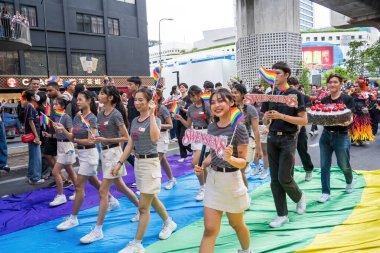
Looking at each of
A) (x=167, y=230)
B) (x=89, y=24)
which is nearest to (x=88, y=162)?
(x=167, y=230)

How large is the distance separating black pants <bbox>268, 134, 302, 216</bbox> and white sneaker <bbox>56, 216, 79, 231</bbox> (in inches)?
107

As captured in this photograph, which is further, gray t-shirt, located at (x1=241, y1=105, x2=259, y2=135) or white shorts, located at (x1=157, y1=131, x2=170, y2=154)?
white shorts, located at (x1=157, y1=131, x2=170, y2=154)

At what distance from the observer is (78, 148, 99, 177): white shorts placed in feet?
15.3

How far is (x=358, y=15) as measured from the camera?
16.3 meters

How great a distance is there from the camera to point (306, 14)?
190875 millimetres

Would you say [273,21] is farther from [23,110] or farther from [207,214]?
[207,214]

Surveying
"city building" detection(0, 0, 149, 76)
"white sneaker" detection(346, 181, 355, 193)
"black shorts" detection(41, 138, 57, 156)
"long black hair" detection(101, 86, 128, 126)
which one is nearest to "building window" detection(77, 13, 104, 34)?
"city building" detection(0, 0, 149, 76)

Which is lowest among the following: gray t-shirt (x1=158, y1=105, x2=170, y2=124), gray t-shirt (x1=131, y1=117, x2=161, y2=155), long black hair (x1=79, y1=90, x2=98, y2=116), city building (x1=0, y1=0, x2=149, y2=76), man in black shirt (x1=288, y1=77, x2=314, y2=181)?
man in black shirt (x1=288, y1=77, x2=314, y2=181)

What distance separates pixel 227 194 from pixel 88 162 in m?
2.34

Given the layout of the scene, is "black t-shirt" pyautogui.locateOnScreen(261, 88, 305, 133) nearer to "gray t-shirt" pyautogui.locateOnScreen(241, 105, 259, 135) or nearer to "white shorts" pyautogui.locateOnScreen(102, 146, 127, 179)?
"gray t-shirt" pyautogui.locateOnScreen(241, 105, 259, 135)

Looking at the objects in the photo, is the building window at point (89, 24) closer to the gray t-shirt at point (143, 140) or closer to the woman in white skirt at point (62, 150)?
the woman in white skirt at point (62, 150)

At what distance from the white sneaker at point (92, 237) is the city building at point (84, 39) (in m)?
23.4

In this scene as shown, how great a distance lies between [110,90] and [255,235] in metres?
2.58

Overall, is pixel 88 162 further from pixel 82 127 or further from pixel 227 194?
pixel 227 194
